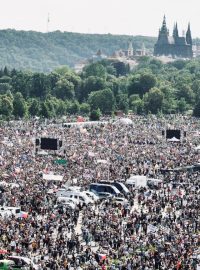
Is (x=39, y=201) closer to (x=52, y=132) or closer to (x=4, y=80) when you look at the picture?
(x=52, y=132)

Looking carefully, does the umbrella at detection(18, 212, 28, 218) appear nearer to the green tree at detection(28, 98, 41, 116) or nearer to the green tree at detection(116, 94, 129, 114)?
the green tree at detection(28, 98, 41, 116)

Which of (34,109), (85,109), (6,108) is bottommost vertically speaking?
(85,109)

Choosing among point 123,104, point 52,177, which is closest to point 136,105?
point 123,104

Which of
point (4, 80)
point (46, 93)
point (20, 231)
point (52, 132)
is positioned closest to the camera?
point (20, 231)

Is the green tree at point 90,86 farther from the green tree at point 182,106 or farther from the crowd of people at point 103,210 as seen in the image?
the crowd of people at point 103,210

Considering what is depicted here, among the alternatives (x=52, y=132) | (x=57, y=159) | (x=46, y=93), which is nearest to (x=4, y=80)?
(x=46, y=93)

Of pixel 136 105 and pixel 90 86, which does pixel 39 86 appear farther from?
pixel 136 105

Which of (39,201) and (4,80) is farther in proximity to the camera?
(4,80)

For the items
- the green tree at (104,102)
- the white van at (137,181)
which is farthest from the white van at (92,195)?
the green tree at (104,102)

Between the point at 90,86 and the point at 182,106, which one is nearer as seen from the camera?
the point at 182,106
